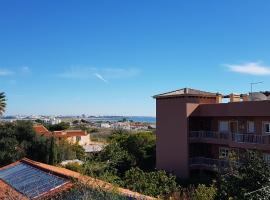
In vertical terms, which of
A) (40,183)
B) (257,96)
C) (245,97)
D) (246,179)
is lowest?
(40,183)

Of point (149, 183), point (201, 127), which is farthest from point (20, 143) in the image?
point (149, 183)

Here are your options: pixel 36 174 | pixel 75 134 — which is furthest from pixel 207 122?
pixel 75 134

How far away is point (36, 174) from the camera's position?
18000 mm

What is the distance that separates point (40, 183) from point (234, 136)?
20449mm

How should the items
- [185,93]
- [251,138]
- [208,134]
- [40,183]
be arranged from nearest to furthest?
1. [40,183]
2. [251,138]
3. [208,134]
4. [185,93]

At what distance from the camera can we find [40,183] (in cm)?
1570

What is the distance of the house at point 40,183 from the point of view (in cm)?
1129

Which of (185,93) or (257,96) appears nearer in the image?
(257,96)

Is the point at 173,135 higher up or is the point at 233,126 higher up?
the point at 233,126

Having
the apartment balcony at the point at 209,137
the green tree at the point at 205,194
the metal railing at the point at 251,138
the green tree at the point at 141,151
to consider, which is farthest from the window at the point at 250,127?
the green tree at the point at 205,194

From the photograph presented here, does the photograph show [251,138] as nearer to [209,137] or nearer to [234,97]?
[209,137]

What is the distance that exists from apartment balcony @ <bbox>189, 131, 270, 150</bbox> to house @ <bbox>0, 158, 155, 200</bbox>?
16.8 metres

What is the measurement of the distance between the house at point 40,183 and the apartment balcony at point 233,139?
55.0 feet

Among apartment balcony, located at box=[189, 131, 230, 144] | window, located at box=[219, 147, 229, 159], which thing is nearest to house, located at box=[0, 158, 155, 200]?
apartment balcony, located at box=[189, 131, 230, 144]
